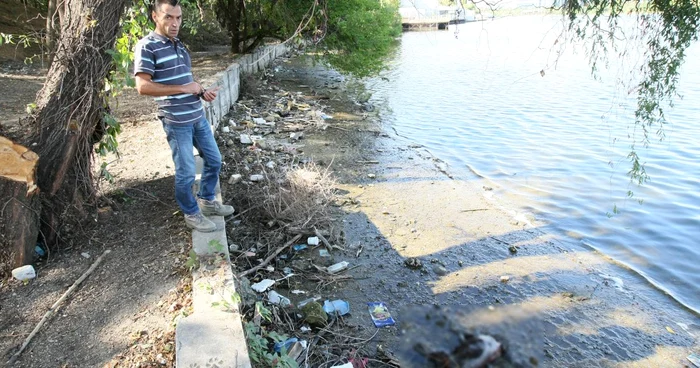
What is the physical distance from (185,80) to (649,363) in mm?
4457

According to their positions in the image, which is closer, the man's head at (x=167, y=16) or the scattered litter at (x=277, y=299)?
the man's head at (x=167, y=16)

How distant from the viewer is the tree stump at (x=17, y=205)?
3.33 meters

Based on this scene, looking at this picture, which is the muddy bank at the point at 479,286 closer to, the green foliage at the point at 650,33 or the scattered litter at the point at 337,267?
the scattered litter at the point at 337,267

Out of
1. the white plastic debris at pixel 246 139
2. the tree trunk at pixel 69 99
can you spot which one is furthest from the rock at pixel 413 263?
the white plastic debris at pixel 246 139

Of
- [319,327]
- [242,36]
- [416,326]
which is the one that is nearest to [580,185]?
[319,327]

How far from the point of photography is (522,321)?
100.0 inches

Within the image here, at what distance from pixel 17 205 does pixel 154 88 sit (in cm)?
127

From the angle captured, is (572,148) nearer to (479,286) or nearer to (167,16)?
(479,286)

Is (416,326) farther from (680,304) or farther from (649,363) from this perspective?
(680,304)

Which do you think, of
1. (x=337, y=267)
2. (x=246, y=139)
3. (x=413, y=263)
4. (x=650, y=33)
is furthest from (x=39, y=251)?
(x=650, y=33)

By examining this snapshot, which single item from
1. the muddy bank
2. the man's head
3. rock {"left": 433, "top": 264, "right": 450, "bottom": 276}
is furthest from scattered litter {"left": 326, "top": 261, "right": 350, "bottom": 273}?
the man's head

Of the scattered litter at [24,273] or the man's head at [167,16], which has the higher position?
the man's head at [167,16]

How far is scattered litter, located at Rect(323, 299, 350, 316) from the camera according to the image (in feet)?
13.3

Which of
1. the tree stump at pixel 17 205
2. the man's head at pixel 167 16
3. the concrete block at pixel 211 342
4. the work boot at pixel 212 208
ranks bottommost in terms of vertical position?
the concrete block at pixel 211 342
